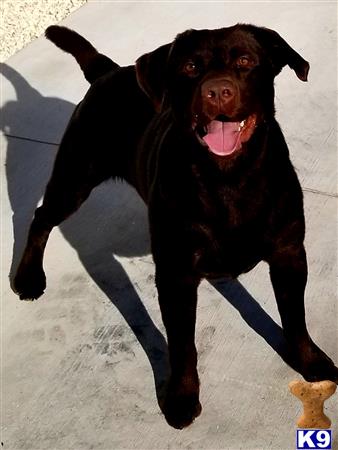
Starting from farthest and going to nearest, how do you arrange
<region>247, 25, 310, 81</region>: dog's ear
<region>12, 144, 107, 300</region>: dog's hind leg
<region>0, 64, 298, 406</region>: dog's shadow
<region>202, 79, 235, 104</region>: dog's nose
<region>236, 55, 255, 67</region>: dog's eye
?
1. <region>12, 144, 107, 300</region>: dog's hind leg
2. <region>0, 64, 298, 406</region>: dog's shadow
3. <region>247, 25, 310, 81</region>: dog's ear
4. <region>236, 55, 255, 67</region>: dog's eye
5. <region>202, 79, 235, 104</region>: dog's nose

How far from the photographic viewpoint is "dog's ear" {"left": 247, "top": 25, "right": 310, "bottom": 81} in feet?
9.06

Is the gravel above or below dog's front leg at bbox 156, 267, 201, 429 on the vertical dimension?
below

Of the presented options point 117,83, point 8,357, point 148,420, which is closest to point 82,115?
point 117,83

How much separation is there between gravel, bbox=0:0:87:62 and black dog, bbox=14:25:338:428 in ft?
9.76

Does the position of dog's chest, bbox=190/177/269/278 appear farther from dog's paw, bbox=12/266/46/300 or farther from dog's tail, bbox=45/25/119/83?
dog's tail, bbox=45/25/119/83

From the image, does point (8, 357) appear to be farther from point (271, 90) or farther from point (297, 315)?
point (271, 90)

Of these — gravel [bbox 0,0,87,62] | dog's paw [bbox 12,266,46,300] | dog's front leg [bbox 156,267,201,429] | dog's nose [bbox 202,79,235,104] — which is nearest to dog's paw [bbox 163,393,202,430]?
Result: dog's front leg [bbox 156,267,201,429]

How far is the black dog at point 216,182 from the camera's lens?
264 centimetres

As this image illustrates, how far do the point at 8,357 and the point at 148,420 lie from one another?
2.43ft

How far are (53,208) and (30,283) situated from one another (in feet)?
1.16

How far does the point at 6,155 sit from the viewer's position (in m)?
4.91

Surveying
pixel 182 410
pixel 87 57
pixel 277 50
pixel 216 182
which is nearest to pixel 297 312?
pixel 182 410

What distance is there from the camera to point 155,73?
9.27 ft

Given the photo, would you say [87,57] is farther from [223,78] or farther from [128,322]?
[223,78]
